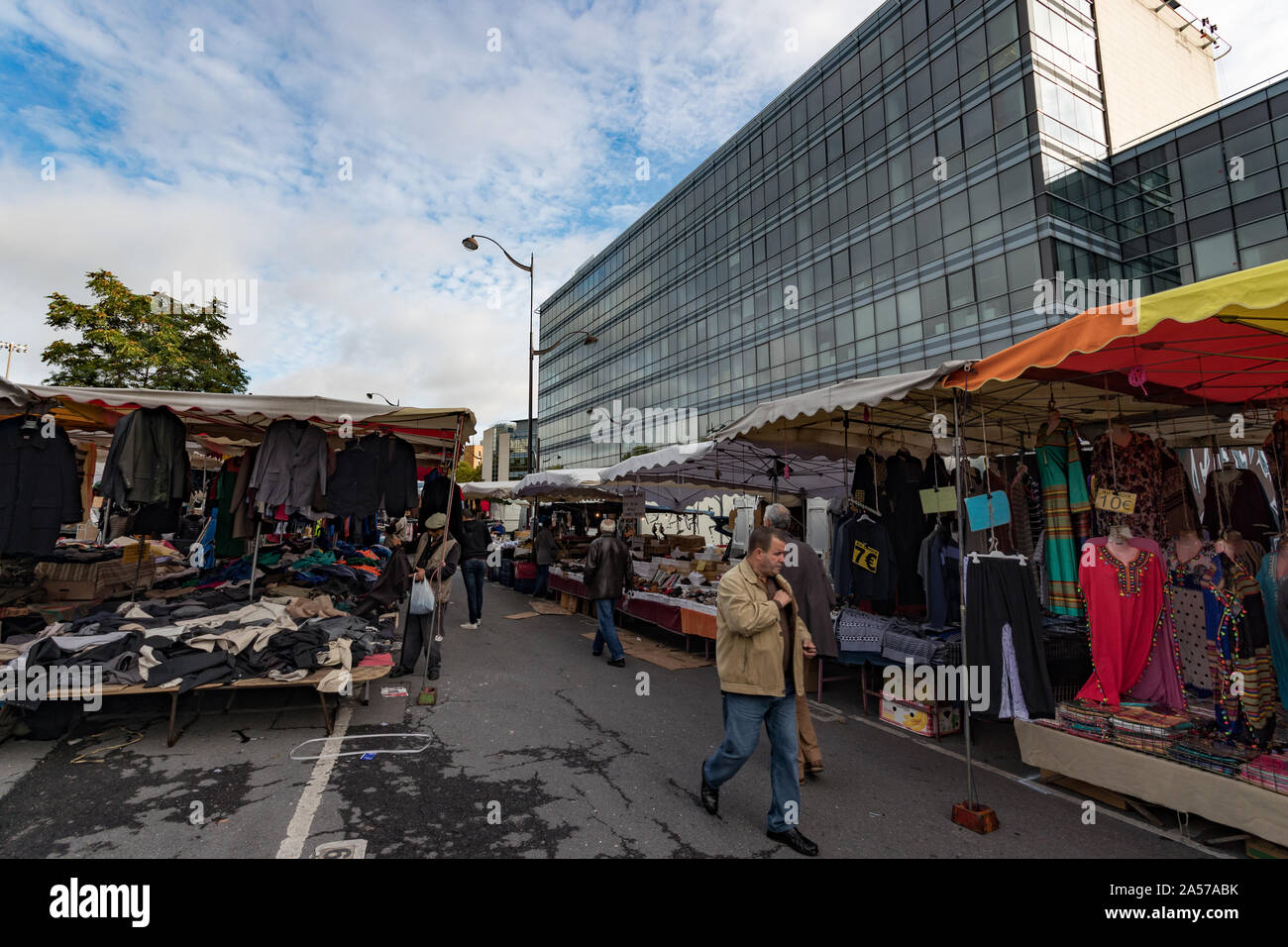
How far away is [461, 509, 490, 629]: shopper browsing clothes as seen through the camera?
10312 millimetres

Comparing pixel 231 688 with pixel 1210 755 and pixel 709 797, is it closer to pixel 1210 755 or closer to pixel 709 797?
pixel 709 797

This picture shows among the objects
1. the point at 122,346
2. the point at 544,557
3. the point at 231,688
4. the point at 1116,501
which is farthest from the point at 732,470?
the point at 122,346

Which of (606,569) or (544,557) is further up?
(606,569)

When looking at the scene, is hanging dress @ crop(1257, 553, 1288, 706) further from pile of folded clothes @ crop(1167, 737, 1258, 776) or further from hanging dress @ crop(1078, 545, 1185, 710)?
hanging dress @ crop(1078, 545, 1185, 710)

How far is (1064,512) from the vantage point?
5.16 m

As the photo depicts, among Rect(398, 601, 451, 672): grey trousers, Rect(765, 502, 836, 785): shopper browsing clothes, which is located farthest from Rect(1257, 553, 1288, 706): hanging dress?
Rect(398, 601, 451, 672): grey trousers

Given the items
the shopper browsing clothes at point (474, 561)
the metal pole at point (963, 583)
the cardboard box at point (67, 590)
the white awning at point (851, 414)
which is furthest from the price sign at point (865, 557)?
the cardboard box at point (67, 590)

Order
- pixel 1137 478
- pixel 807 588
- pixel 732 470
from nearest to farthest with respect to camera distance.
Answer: pixel 807 588 → pixel 1137 478 → pixel 732 470

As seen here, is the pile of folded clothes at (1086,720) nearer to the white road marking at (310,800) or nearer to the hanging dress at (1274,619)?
the hanging dress at (1274,619)

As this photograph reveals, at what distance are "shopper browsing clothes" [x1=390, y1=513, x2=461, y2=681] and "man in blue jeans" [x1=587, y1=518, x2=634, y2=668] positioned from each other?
2.06 meters

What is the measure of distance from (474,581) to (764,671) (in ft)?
26.6

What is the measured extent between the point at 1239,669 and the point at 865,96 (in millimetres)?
33186
